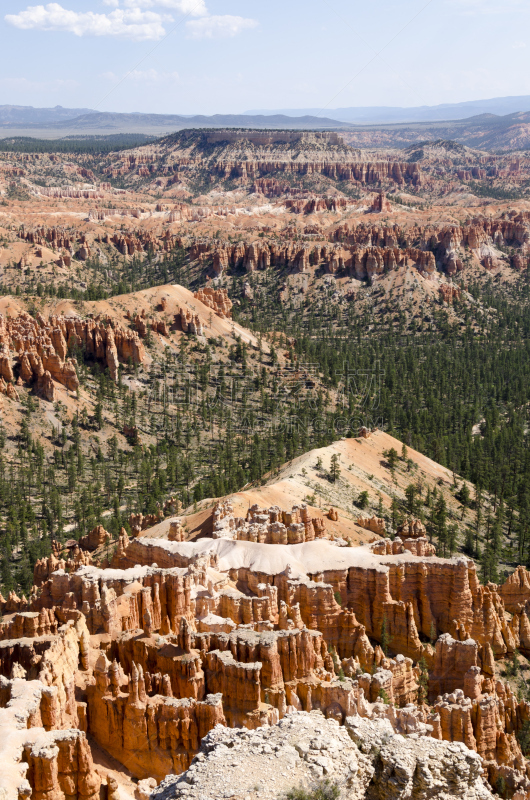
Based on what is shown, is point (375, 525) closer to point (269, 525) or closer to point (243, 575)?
point (269, 525)

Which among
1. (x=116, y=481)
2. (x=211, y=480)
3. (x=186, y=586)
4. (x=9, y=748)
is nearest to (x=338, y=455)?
(x=211, y=480)

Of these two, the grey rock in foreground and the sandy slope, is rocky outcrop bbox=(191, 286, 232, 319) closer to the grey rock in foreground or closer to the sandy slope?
the sandy slope

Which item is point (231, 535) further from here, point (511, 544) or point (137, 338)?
point (137, 338)

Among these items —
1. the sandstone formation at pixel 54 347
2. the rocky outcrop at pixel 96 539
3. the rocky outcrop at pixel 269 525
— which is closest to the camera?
the rocky outcrop at pixel 269 525

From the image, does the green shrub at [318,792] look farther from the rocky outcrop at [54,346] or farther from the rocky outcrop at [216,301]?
the rocky outcrop at [216,301]

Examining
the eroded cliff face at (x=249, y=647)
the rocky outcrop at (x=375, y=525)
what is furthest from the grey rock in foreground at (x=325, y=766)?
the rocky outcrop at (x=375, y=525)

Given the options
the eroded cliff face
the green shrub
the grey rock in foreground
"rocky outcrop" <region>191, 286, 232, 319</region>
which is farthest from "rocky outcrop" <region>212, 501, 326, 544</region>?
"rocky outcrop" <region>191, 286, 232, 319</region>

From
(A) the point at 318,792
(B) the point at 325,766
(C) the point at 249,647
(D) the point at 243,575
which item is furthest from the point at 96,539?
(A) the point at 318,792

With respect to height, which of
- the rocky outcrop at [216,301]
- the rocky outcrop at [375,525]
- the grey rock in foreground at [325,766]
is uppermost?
the grey rock in foreground at [325,766]
